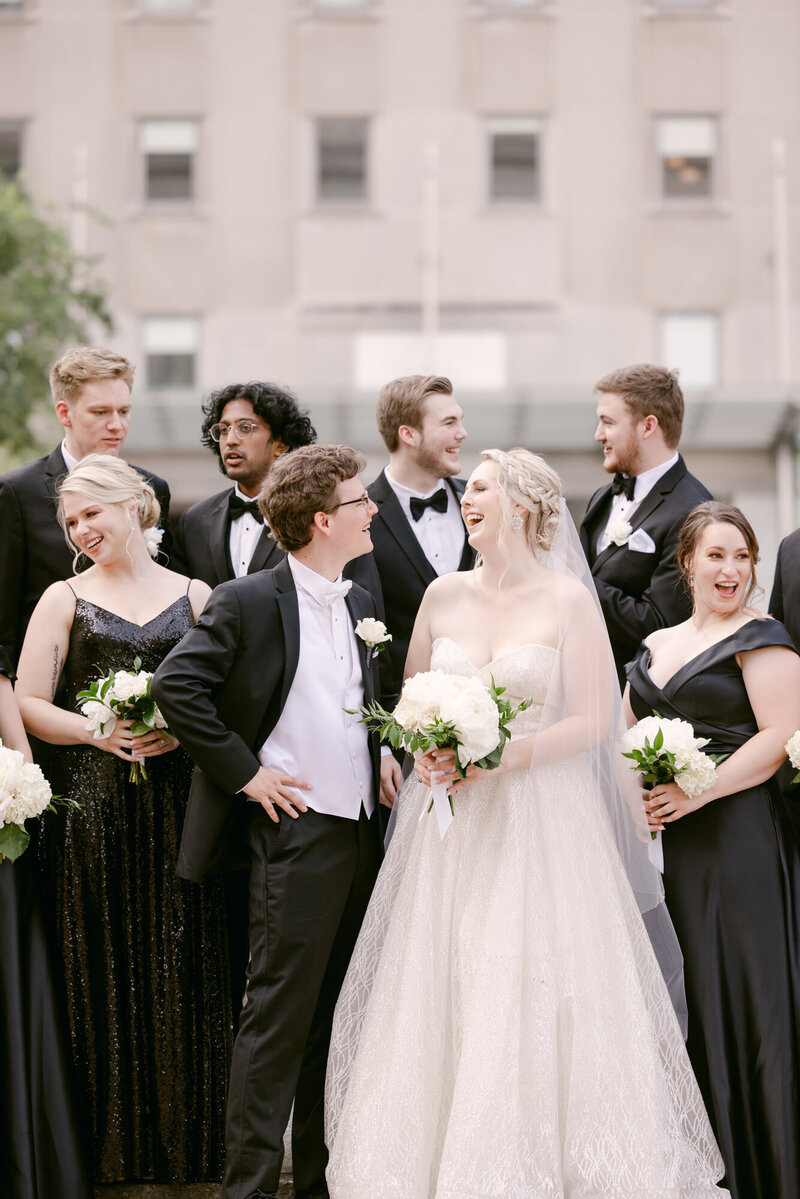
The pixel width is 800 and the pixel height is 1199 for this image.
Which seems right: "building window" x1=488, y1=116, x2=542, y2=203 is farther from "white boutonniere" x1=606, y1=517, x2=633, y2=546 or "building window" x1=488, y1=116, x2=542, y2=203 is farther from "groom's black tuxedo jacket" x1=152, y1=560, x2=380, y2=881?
"groom's black tuxedo jacket" x1=152, y1=560, x2=380, y2=881

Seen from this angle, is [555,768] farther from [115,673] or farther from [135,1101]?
[135,1101]

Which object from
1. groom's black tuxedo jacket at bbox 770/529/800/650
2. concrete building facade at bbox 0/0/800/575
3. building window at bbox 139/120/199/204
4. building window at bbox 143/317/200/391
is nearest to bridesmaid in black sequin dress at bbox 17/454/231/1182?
groom's black tuxedo jacket at bbox 770/529/800/650

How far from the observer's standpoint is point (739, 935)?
434 centimetres

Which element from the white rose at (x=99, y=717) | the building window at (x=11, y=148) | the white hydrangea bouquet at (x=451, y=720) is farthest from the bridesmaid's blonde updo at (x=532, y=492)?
the building window at (x=11, y=148)

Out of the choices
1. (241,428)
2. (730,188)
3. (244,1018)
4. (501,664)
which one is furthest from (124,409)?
(730,188)

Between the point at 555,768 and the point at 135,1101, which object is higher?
the point at 555,768

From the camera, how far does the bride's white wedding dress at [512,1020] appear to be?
3.91 metres

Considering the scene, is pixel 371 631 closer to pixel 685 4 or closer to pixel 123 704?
pixel 123 704

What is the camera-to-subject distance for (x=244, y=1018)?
414 cm

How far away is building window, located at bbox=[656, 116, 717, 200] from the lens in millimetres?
20578

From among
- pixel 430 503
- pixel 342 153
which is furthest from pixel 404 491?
pixel 342 153

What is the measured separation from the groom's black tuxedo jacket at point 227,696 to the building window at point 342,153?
17.8 m

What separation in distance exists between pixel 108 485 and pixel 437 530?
5.44 feet

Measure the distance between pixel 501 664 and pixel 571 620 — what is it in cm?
28
